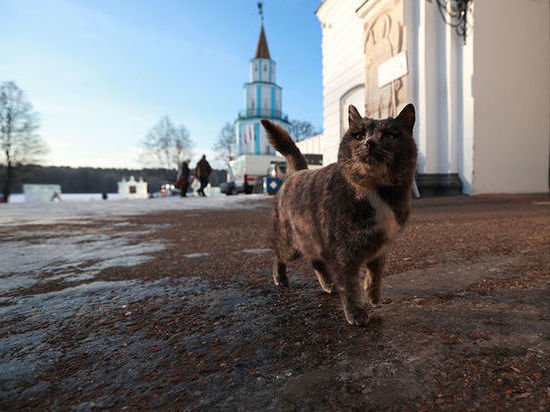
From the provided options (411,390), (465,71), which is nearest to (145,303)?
(411,390)

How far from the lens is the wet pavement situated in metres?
0.79

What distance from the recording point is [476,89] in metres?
7.17

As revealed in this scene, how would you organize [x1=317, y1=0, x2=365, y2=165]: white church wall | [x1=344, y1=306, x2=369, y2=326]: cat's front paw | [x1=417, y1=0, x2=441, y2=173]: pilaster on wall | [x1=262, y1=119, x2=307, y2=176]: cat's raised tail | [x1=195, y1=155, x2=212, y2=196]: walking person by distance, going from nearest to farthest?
[x1=344, y1=306, x2=369, y2=326]: cat's front paw
[x1=262, y1=119, x2=307, y2=176]: cat's raised tail
[x1=417, y1=0, x2=441, y2=173]: pilaster on wall
[x1=317, y1=0, x2=365, y2=165]: white church wall
[x1=195, y1=155, x2=212, y2=196]: walking person

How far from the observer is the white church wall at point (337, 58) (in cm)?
1119

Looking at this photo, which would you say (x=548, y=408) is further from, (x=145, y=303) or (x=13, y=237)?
(x=13, y=237)

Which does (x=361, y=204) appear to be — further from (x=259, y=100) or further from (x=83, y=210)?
(x=259, y=100)

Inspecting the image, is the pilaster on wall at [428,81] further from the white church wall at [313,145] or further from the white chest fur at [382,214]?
the white church wall at [313,145]

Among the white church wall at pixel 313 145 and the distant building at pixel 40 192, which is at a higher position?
the white church wall at pixel 313 145

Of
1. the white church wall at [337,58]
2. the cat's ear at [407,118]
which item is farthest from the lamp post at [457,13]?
the cat's ear at [407,118]

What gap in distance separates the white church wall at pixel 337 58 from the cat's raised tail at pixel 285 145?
31.8 ft

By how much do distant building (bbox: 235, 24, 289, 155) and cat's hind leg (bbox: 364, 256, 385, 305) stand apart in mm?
44558

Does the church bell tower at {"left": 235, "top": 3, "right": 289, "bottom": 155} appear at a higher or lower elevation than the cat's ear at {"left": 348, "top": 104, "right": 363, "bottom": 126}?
higher

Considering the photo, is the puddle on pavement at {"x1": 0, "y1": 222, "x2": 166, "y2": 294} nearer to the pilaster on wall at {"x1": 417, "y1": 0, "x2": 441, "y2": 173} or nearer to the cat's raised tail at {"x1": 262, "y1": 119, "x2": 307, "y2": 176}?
the cat's raised tail at {"x1": 262, "y1": 119, "x2": 307, "y2": 176}

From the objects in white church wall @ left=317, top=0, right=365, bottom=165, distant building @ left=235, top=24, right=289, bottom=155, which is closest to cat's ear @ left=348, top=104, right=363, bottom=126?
white church wall @ left=317, top=0, right=365, bottom=165
